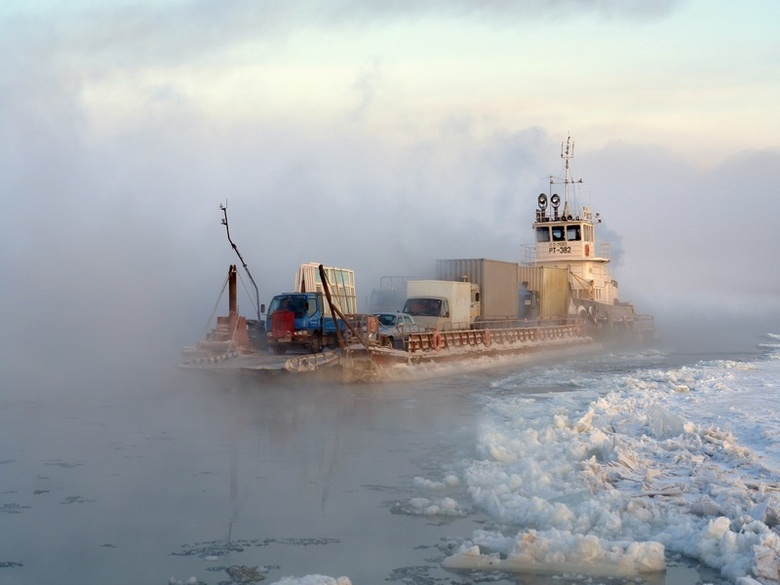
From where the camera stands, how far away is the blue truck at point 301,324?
976 inches

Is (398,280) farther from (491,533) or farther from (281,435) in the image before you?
(491,533)

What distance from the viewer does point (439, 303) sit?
102 ft

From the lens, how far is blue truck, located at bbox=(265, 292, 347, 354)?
24781 millimetres

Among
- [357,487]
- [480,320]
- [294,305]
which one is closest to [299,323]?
[294,305]

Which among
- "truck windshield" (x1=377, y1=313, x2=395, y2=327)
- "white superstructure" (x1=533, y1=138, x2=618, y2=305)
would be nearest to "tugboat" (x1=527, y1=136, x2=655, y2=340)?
"white superstructure" (x1=533, y1=138, x2=618, y2=305)

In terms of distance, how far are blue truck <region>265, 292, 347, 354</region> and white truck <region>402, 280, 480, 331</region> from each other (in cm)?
564

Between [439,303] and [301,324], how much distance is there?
742 centimetres

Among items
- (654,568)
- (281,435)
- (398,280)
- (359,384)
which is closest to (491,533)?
(654,568)

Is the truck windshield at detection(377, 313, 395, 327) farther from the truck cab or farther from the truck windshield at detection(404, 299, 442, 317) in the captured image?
the truck windshield at detection(404, 299, 442, 317)

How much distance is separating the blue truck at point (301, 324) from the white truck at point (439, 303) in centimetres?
564

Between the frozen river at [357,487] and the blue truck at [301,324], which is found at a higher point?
the blue truck at [301,324]

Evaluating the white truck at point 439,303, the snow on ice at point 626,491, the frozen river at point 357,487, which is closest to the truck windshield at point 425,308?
the white truck at point 439,303

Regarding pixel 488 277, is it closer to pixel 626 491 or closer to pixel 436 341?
pixel 436 341

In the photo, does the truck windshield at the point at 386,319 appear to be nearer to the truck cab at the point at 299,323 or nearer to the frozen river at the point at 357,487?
the truck cab at the point at 299,323
